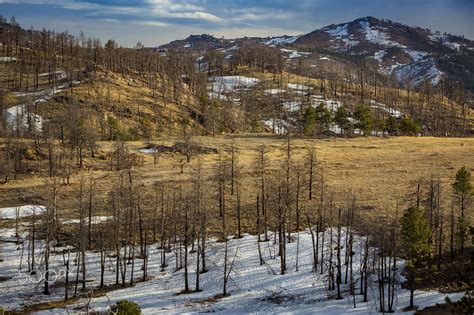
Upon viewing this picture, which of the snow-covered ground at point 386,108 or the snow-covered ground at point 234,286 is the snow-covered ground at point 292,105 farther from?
the snow-covered ground at point 234,286

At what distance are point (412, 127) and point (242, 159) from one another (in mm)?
61093

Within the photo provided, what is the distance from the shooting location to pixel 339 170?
9012 centimetres

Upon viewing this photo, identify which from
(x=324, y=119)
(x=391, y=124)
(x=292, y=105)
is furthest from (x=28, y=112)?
(x=292, y=105)

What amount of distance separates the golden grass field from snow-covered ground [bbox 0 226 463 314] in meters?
11.4

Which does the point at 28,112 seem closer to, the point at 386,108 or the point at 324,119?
the point at 324,119

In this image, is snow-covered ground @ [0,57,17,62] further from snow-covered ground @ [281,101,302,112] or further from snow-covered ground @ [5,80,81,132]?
snow-covered ground @ [281,101,302,112]

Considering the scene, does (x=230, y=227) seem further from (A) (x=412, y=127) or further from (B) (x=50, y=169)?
(A) (x=412, y=127)

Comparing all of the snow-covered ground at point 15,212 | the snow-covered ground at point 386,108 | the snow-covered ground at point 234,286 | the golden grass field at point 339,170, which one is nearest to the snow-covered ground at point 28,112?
the golden grass field at point 339,170

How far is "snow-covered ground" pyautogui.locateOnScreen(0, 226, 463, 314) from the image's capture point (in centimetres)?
4353

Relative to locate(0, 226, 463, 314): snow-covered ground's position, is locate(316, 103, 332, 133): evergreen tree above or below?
above

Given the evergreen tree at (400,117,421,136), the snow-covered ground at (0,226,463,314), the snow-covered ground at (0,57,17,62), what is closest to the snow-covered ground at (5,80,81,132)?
the snow-covered ground at (0,57,17,62)

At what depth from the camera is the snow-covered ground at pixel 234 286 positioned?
43531 mm

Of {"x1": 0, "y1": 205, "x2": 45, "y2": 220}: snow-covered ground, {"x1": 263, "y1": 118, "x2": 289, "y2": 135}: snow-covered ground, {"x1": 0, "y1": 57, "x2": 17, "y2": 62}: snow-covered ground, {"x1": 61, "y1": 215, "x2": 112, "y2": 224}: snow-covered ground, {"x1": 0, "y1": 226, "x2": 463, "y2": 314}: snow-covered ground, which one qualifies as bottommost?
{"x1": 0, "y1": 226, "x2": 463, "y2": 314}: snow-covered ground

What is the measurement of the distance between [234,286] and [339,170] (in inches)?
1830
